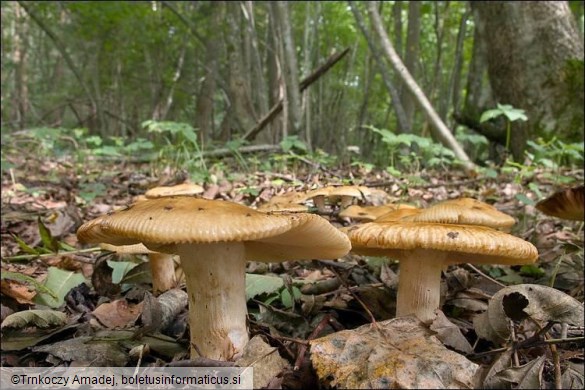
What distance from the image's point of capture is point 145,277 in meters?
2.72

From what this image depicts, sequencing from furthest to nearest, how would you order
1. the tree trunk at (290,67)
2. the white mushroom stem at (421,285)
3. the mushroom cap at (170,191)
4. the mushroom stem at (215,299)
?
the tree trunk at (290,67) → the mushroom cap at (170,191) → the white mushroom stem at (421,285) → the mushroom stem at (215,299)

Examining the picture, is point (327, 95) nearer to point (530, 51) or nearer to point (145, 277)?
point (530, 51)

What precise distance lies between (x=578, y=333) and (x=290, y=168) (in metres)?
4.79

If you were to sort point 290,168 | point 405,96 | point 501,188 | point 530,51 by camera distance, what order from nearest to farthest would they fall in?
point 501,188 < point 290,168 < point 530,51 < point 405,96

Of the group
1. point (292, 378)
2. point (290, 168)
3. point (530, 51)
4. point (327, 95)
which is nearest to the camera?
point (292, 378)

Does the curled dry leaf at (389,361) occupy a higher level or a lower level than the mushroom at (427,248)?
lower

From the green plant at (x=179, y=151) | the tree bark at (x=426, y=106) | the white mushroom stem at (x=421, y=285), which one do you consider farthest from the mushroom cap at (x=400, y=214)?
the tree bark at (x=426, y=106)

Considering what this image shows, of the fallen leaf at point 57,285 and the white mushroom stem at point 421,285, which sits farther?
the fallen leaf at point 57,285

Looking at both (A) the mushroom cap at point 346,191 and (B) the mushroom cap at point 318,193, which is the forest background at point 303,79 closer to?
(A) the mushroom cap at point 346,191

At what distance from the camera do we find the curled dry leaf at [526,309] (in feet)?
5.17

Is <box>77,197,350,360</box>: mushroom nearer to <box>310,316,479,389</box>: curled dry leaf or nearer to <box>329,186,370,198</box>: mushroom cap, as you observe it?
<box>310,316,479,389</box>: curled dry leaf

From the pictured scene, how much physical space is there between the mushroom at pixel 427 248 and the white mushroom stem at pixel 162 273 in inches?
38.7

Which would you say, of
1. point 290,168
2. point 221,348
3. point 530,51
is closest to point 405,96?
point 530,51

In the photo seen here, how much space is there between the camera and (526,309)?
5.35 ft
